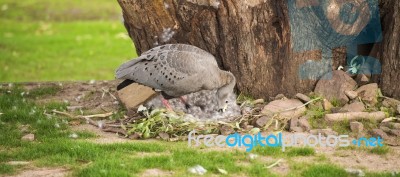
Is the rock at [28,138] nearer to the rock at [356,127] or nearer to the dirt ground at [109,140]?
the dirt ground at [109,140]

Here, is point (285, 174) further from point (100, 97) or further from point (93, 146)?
point (100, 97)

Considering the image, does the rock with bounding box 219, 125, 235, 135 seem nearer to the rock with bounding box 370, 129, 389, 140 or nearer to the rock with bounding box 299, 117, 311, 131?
the rock with bounding box 299, 117, 311, 131

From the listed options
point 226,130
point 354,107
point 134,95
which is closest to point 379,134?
point 354,107

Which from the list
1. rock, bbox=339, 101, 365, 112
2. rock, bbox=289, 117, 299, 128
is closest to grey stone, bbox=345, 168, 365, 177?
rock, bbox=289, 117, 299, 128

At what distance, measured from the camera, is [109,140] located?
791 centimetres

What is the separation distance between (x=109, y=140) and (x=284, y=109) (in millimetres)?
2240

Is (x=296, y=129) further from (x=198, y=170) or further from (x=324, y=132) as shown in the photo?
(x=198, y=170)

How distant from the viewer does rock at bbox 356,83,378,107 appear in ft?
27.5

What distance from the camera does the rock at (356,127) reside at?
25.6 ft

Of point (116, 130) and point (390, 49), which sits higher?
point (390, 49)

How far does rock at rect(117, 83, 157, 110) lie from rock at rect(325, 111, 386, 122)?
7.96ft

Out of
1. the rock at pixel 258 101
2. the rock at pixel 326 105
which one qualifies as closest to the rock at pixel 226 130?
the rock at pixel 258 101

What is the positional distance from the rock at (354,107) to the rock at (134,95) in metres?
2.53

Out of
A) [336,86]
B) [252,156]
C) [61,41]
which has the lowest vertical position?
[252,156]
